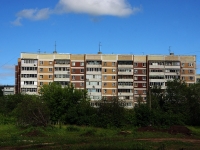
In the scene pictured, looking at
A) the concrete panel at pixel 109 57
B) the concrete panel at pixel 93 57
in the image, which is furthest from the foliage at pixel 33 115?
the concrete panel at pixel 109 57

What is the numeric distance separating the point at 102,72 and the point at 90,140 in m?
53.4

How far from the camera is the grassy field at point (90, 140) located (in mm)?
20042

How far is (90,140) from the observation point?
80.1 ft

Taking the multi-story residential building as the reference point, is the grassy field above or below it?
below

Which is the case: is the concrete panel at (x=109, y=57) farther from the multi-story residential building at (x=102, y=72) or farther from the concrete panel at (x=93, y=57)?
the concrete panel at (x=93, y=57)

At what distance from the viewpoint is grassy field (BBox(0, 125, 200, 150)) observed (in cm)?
2004

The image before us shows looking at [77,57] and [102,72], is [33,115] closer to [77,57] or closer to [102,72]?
[102,72]

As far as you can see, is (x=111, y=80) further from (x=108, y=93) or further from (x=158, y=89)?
(x=158, y=89)

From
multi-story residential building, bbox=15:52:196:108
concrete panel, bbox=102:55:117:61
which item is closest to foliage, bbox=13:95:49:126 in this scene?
multi-story residential building, bbox=15:52:196:108

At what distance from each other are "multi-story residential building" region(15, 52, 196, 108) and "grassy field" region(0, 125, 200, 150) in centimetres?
4016

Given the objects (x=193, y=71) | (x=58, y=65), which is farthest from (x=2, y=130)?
(x=193, y=71)

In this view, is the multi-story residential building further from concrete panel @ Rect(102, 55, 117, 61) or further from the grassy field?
the grassy field

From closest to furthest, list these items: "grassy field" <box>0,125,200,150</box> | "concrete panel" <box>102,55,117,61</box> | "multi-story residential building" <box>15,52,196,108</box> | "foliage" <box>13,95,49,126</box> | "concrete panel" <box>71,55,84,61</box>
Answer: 1. "grassy field" <box>0,125,200,150</box>
2. "foliage" <box>13,95,49,126</box>
3. "multi-story residential building" <box>15,52,196,108</box>
4. "concrete panel" <box>71,55,84,61</box>
5. "concrete panel" <box>102,55,117,61</box>

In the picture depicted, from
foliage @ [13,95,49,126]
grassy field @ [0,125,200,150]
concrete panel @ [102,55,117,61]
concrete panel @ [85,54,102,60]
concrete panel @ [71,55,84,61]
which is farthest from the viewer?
concrete panel @ [102,55,117,61]
